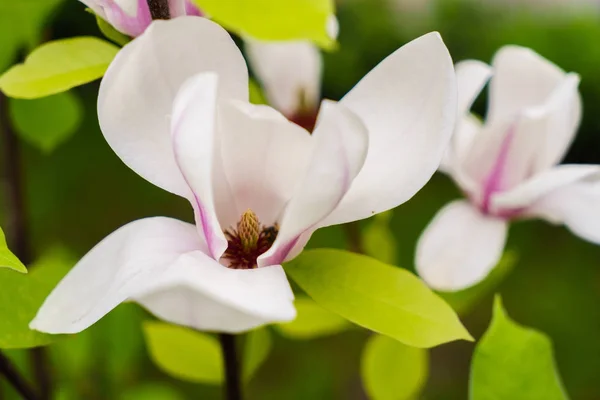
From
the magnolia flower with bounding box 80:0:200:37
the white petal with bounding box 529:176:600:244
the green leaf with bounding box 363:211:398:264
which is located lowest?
the green leaf with bounding box 363:211:398:264

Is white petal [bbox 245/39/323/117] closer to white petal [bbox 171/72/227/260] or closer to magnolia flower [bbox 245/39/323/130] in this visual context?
magnolia flower [bbox 245/39/323/130]

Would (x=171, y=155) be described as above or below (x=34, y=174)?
above

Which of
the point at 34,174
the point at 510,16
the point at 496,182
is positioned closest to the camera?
the point at 496,182

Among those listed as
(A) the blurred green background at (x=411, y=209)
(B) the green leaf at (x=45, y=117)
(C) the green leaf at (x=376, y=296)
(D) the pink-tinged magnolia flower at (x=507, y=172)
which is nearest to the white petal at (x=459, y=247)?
(D) the pink-tinged magnolia flower at (x=507, y=172)

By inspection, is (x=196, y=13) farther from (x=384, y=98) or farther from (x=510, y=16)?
(x=510, y=16)

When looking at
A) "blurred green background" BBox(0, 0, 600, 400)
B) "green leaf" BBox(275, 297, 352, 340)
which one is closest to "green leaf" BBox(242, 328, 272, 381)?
"green leaf" BBox(275, 297, 352, 340)

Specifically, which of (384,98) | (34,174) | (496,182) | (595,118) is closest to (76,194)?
(34,174)
